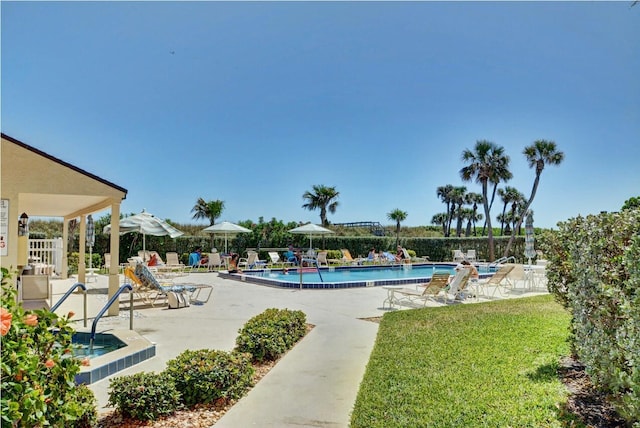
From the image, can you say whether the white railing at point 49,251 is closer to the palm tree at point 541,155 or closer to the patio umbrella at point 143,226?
the patio umbrella at point 143,226

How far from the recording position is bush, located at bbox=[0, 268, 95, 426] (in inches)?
69.6

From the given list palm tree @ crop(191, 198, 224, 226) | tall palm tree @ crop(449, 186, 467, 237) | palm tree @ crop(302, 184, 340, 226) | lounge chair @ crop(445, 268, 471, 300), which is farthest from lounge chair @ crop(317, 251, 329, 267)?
tall palm tree @ crop(449, 186, 467, 237)

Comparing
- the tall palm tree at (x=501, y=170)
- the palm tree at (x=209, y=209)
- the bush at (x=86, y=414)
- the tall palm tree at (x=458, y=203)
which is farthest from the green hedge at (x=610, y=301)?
the tall palm tree at (x=458, y=203)

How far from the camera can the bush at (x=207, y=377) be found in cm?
391

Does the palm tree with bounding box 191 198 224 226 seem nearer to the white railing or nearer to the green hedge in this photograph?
the white railing

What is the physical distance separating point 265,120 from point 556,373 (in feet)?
63.1

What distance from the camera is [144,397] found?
3.54 metres

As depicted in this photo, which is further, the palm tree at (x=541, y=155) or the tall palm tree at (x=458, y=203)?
the tall palm tree at (x=458, y=203)

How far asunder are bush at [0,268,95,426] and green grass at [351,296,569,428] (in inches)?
88.6

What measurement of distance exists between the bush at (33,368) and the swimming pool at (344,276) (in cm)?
1103

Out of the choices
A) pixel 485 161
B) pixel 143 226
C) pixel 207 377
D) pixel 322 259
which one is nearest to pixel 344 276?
pixel 322 259

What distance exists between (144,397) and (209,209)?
29.8 meters

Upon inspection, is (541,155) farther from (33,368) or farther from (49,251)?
(33,368)

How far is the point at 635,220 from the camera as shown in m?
3.06
